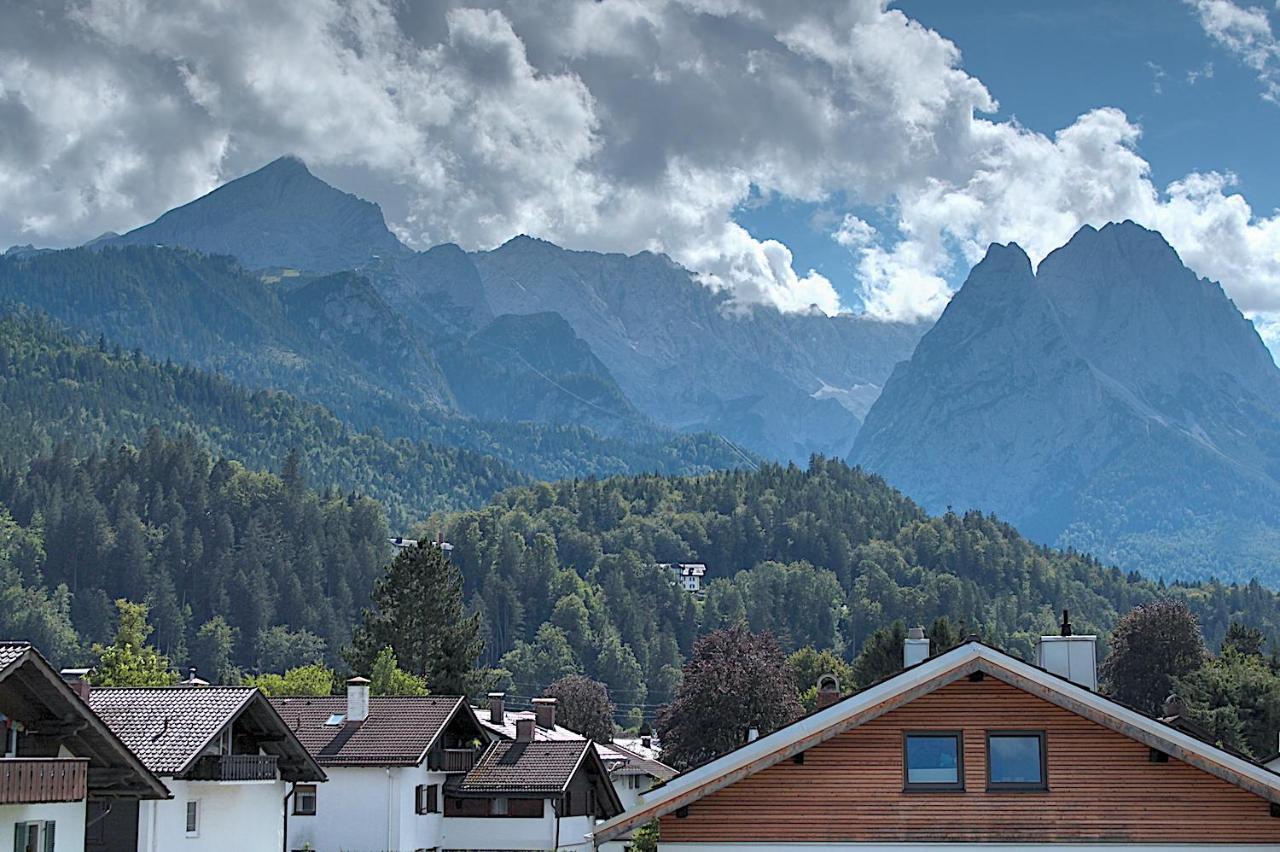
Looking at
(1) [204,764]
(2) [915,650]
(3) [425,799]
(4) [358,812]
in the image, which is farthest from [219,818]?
(2) [915,650]

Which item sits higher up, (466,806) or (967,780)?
(967,780)

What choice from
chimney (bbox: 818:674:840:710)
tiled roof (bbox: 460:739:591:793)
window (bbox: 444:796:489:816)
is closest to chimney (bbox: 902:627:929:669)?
chimney (bbox: 818:674:840:710)

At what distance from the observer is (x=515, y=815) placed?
73500 mm

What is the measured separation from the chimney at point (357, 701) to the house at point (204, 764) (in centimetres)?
1363

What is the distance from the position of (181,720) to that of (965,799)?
94.2ft

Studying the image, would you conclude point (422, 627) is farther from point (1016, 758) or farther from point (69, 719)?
point (1016, 758)

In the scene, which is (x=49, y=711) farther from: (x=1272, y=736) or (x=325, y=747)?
(x=1272, y=736)

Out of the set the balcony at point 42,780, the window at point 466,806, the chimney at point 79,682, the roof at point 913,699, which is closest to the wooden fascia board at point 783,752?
the roof at point 913,699

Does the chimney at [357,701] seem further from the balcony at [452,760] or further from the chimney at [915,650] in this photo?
the chimney at [915,650]

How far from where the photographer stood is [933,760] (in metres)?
29.2

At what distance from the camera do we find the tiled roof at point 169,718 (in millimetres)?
49938

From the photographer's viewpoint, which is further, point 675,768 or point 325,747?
point 675,768

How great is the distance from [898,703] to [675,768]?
80.8 metres

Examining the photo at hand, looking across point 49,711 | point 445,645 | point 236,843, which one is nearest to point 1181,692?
point 445,645
